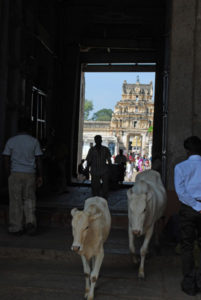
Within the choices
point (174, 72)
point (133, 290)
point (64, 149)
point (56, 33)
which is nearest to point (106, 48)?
point (56, 33)

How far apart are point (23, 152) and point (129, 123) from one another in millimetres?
53751

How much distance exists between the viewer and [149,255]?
20.2 ft

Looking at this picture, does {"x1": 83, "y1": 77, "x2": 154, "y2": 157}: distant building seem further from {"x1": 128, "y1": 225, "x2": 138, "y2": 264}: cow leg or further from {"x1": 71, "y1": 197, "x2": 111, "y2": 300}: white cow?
{"x1": 71, "y1": 197, "x2": 111, "y2": 300}: white cow

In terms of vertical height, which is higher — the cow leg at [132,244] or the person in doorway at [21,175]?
the person in doorway at [21,175]

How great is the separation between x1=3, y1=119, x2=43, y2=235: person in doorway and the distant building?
52132mm

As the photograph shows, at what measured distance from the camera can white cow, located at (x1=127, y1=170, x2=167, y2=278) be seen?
497 centimetres

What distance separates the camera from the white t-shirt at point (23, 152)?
6812 millimetres

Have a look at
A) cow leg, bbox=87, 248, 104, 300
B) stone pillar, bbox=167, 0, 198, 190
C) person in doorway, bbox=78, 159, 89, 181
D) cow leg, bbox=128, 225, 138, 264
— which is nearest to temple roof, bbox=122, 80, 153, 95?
person in doorway, bbox=78, 159, 89, 181

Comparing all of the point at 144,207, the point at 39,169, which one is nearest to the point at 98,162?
the point at 39,169

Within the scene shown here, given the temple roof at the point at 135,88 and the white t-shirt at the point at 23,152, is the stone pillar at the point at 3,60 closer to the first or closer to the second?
the white t-shirt at the point at 23,152

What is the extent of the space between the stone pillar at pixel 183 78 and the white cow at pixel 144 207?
0.85 metres

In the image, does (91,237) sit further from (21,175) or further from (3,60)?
(3,60)

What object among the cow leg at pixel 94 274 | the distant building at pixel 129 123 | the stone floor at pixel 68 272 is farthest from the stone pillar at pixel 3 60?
the distant building at pixel 129 123

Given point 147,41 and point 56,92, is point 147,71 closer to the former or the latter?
point 147,41
